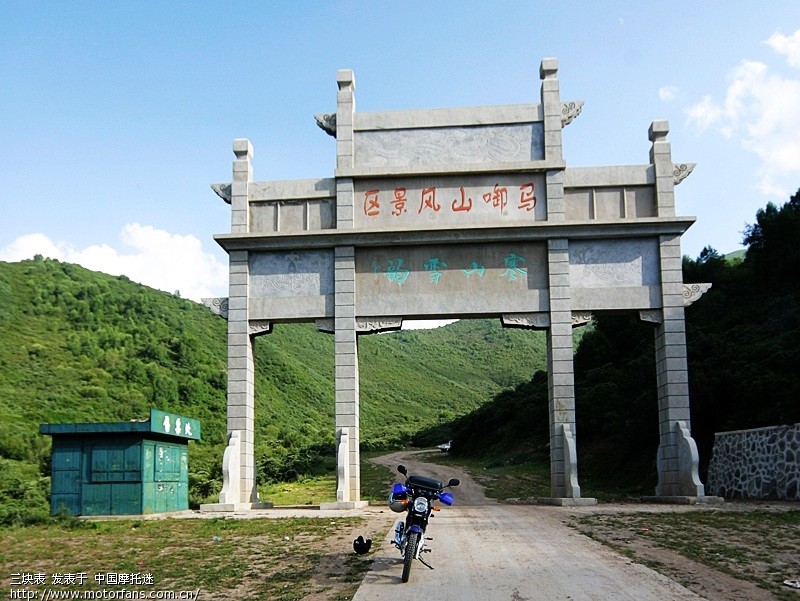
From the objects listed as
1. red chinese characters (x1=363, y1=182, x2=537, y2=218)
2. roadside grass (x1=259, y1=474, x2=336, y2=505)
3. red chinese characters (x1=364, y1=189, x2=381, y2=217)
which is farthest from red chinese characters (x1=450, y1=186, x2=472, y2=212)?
roadside grass (x1=259, y1=474, x2=336, y2=505)

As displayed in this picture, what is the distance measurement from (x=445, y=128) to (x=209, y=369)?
2770 cm

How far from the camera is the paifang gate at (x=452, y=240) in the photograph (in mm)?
16984

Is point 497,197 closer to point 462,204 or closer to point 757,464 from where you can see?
point 462,204

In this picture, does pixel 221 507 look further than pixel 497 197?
No

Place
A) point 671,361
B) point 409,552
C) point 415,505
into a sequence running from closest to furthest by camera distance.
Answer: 1. point 409,552
2. point 415,505
3. point 671,361

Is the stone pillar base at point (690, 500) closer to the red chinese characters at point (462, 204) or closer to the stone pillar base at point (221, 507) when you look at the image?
the red chinese characters at point (462, 204)

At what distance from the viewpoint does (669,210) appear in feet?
56.3

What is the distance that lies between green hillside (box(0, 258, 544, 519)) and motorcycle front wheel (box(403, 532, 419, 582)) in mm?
13197

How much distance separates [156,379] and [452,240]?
2449 cm

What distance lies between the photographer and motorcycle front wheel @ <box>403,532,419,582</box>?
24.3ft

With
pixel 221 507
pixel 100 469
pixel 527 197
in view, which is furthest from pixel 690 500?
pixel 100 469

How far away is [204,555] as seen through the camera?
947 centimetres

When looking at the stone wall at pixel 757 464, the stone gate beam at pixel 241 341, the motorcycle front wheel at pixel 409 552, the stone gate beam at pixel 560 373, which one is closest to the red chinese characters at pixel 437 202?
the stone gate beam at pixel 560 373

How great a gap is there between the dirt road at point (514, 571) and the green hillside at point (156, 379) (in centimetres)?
1188
